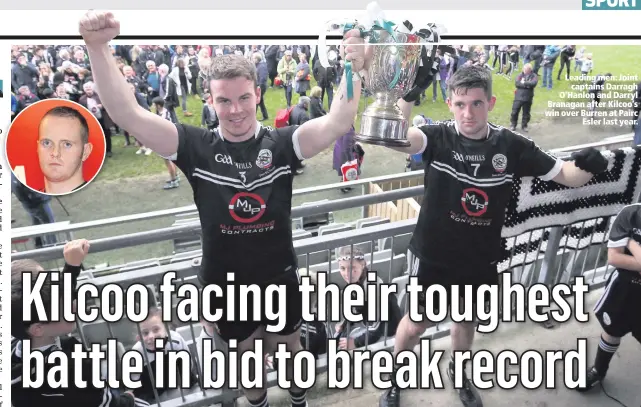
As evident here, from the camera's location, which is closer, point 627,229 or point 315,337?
point 627,229

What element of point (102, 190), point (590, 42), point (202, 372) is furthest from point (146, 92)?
point (590, 42)

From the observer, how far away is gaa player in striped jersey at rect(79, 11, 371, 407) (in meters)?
1.56

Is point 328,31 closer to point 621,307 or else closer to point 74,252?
point 74,252

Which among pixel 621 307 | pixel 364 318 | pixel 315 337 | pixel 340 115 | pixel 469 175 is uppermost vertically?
pixel 340 115

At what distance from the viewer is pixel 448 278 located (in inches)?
78.2

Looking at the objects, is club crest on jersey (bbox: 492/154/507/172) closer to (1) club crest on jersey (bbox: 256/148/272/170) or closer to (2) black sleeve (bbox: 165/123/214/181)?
(1) club crest on jersey (bbox: 256/148/272/170)

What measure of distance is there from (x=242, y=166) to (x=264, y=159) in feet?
Result: 0.27

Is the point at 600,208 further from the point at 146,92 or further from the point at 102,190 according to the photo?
the point at 102,190

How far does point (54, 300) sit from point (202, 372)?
0.70m

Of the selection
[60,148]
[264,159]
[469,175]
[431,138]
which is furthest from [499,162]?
[60,148]

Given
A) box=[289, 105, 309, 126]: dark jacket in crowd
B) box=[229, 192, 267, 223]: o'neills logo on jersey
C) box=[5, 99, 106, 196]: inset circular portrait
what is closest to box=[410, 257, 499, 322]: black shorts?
box=[229, 192, 267, 223]: o'neills logo on jersey

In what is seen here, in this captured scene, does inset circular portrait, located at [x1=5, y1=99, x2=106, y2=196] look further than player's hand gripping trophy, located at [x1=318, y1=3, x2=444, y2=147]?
Yes

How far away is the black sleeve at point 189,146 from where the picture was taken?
1.63m

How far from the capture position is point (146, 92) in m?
6.02
